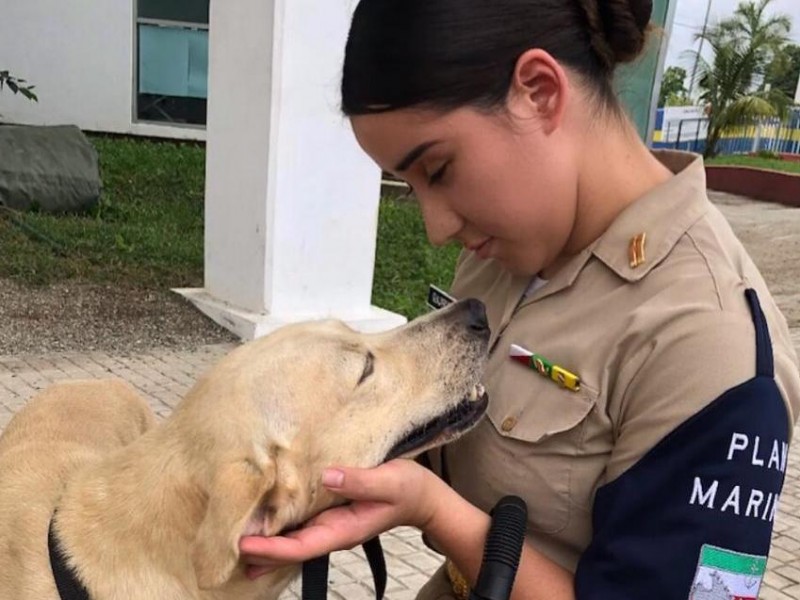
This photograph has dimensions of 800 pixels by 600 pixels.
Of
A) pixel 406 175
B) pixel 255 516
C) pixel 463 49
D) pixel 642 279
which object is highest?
pixel 463 49

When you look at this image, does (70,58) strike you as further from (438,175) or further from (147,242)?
(438,175)

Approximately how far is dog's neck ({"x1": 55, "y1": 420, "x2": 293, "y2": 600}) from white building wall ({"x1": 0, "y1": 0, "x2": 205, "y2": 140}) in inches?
550

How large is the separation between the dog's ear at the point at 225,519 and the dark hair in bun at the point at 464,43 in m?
0.90

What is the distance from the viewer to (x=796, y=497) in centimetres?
576

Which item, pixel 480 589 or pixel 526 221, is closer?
pixel 480 589

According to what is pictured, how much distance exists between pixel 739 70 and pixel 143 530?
108 ft

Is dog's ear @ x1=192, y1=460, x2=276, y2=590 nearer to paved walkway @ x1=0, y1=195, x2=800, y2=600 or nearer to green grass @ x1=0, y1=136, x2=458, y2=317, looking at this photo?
paved walkway @ x1=0, y1=195, x2=800, y2=600

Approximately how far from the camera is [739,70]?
3122 centimetres

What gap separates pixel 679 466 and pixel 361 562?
3.06 m

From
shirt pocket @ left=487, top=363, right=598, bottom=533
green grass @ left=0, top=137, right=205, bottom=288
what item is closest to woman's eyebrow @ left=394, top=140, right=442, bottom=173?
shirt pocket @ left=487, top=363, right=598, bottom=533

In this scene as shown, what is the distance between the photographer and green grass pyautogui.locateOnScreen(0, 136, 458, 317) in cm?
831

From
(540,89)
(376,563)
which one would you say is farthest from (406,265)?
(540,89)

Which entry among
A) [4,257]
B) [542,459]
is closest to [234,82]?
[4,257]

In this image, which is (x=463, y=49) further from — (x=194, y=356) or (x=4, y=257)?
(x=4, y=257)
